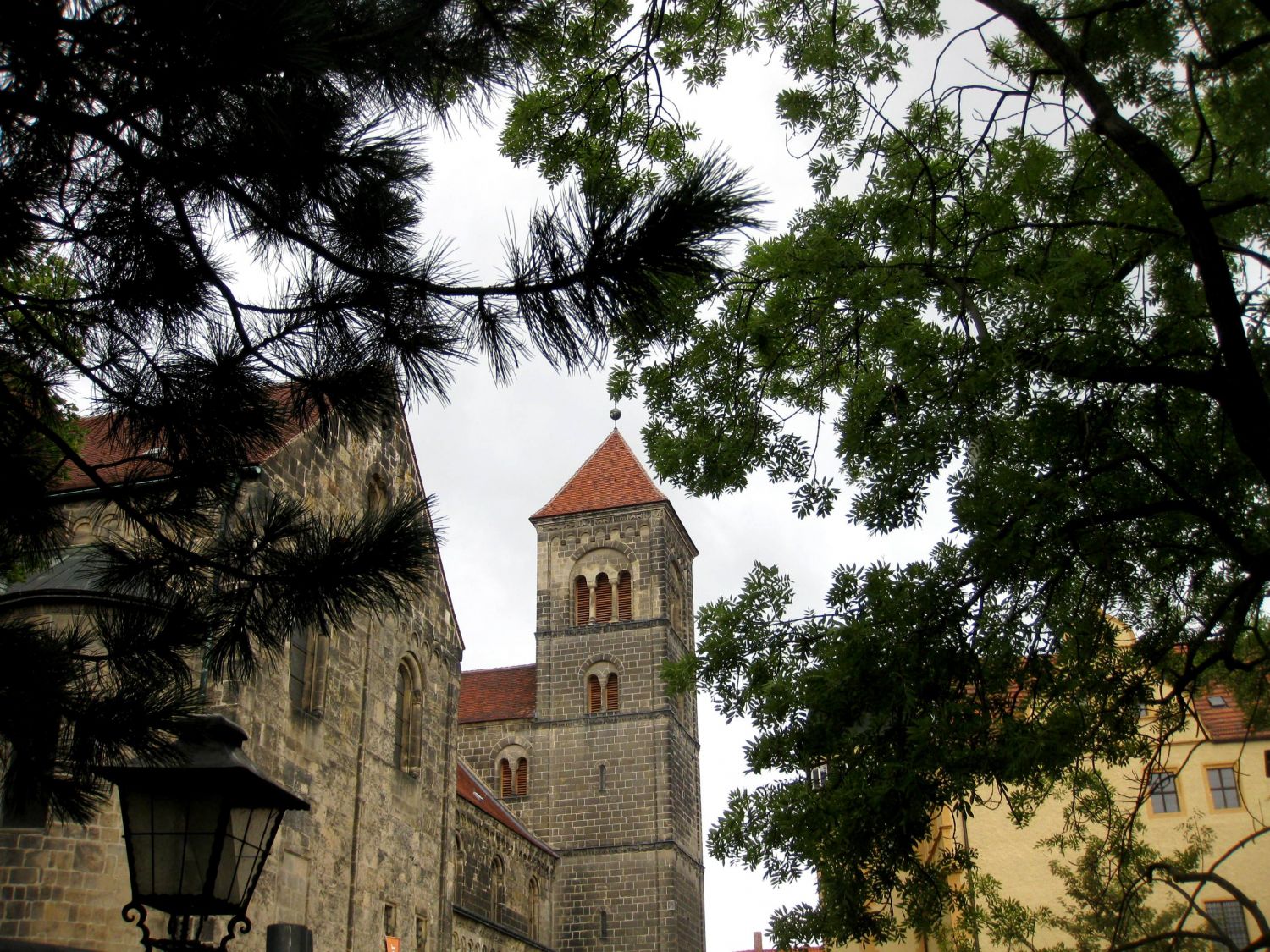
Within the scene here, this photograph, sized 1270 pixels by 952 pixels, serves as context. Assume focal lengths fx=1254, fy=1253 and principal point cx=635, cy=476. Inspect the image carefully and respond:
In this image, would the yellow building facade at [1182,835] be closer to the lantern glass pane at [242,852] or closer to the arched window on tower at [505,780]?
the arched window on tower at [505,780]

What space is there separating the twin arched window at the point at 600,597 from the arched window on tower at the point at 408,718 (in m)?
21.6

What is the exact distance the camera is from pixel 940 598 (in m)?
8.30

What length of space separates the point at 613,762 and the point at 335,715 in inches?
909

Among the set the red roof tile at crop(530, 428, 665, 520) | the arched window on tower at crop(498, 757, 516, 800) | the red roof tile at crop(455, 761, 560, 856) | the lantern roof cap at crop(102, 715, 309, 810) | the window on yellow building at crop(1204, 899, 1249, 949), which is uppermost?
the red roof tile at crop(530, 428, 665, 520)

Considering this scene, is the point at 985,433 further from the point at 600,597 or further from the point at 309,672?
the point at 600,597

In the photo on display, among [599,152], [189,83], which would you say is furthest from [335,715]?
[189,83]

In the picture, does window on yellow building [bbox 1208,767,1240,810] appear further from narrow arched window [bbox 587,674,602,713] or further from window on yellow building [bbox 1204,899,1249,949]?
narrow arched window [bbox 587,674,602,713]

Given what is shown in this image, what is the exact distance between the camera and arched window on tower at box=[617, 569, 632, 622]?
42.5 m

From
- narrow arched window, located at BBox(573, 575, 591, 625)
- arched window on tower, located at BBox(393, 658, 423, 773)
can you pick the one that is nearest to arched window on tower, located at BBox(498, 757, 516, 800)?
narrow arched window, located at BBox(573, 575, 591, 625)

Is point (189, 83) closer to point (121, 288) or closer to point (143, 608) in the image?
point (121, 288)

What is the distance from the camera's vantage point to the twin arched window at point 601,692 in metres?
41.2

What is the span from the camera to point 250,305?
219 inches

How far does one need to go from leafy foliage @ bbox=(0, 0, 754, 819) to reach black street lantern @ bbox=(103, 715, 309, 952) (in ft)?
0.93

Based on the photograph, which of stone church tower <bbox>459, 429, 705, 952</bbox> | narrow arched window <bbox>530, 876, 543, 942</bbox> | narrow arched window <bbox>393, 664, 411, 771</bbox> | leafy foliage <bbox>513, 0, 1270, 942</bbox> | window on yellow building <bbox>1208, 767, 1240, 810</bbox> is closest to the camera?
leafy foliage <bbox>513, 0, 1270, 942</bbox>
